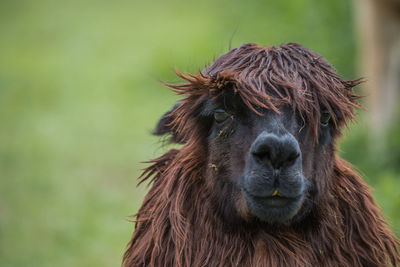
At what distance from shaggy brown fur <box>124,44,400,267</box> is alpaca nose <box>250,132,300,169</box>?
0.68ft

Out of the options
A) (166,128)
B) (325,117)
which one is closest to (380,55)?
(166,128)

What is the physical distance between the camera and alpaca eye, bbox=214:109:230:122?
10.3 ft

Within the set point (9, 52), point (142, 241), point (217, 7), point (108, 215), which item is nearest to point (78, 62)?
point (9, 52)

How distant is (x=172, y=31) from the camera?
16266mm

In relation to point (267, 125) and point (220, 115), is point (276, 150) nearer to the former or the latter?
point (267, 125)

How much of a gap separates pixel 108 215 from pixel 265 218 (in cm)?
490

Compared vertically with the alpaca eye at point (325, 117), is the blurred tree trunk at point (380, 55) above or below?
above

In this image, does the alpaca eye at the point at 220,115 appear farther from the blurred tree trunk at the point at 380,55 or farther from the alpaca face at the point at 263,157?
the blurred tree trunk at the point at 380,55

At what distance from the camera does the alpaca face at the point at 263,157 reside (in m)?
2.89

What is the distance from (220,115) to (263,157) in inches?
15.3

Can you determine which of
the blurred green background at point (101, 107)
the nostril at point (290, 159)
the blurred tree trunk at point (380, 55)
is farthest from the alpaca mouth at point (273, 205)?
the blurred tree trunk at point (380, 55)

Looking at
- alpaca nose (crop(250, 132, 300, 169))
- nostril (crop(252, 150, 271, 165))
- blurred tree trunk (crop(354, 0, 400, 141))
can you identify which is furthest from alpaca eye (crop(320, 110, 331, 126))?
blurred tree trunk (crop(354, 0, 400, 141))

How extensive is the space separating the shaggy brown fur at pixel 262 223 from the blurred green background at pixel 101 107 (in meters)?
0.37

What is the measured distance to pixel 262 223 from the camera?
321cm
